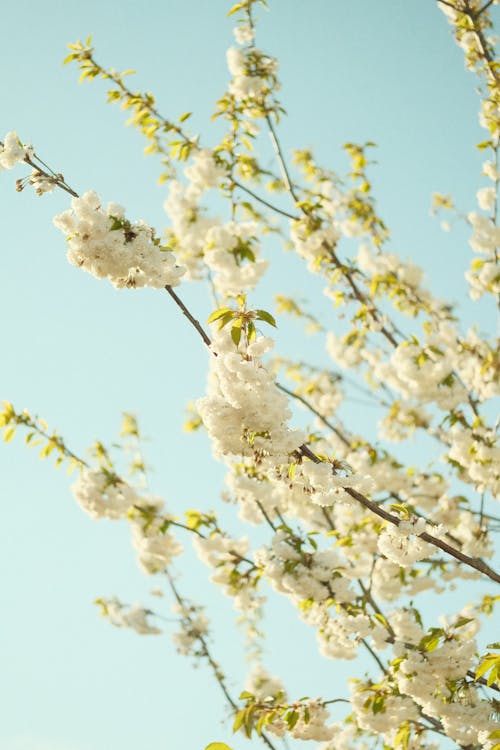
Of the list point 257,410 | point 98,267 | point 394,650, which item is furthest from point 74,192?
point 394,650

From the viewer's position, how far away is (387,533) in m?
2.54

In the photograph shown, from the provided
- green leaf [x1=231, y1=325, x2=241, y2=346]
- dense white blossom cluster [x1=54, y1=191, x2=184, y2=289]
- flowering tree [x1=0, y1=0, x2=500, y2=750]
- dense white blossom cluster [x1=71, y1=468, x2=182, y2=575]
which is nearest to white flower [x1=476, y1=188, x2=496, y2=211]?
flowering tree [x1=0, y1=0, x2=500, y2=750]

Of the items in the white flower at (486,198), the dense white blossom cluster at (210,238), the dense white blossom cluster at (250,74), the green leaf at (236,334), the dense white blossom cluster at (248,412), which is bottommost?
the dense white blossom cluster at (248,412)

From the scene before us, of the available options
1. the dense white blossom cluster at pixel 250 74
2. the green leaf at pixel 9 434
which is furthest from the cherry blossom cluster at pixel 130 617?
the dense white blossom cluster at pixel 250 74

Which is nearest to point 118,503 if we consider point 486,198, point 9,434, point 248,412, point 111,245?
point 9,434

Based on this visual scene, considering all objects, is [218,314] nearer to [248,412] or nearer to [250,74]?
Answer: [248,412]

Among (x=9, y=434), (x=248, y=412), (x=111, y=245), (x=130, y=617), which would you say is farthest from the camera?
(x=130, y=617)

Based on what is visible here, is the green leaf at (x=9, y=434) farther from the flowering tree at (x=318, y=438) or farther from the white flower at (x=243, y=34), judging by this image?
the white flower at (x=243, y=34)

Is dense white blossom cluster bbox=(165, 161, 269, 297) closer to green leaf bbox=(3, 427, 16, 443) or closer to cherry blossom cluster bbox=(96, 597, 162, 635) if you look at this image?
green leaf bbox=(3, 427, 16, 443)

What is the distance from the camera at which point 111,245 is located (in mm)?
2551

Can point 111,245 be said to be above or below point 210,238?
below

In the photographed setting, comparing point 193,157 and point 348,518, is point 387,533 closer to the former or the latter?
point 348,518

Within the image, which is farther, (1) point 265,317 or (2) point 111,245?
(2) point 111,245

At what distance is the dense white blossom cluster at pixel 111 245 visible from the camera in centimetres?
255
